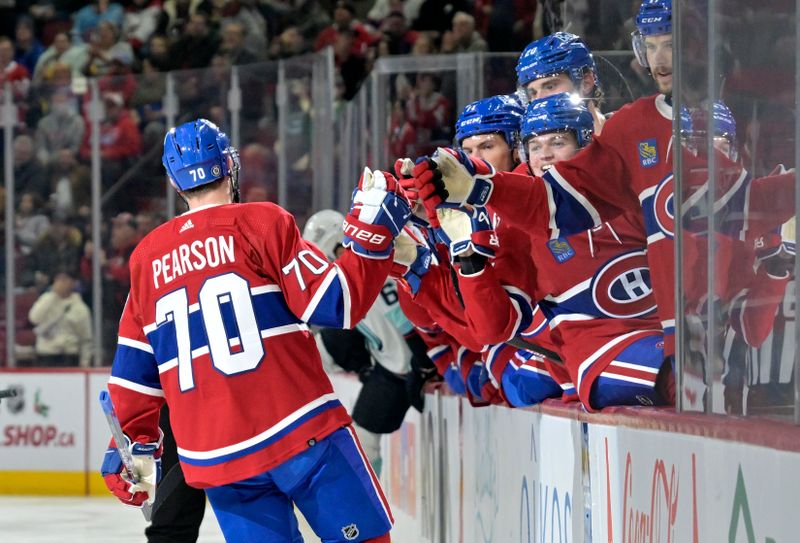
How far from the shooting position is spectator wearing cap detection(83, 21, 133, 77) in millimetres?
10164

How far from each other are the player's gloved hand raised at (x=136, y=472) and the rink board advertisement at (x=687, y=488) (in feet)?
3.49

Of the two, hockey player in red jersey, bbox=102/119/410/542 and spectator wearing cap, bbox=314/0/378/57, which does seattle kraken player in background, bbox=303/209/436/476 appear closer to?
hockey player in red jersey, bbox=102/119/410/542

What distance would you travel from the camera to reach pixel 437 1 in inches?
361

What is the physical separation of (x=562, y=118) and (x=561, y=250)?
0.30 metres

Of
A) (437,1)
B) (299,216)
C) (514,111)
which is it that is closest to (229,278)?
(514,111)

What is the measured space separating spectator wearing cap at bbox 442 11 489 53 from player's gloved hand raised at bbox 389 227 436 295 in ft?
16.2

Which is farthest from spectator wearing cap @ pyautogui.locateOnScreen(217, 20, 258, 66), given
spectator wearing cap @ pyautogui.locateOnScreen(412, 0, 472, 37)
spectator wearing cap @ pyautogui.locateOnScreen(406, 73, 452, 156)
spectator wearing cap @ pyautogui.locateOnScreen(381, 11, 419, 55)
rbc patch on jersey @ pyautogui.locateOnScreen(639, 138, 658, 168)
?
rbc patch on jersey @ pyautogui.locateOnScreen(639, 138, 658, 168)

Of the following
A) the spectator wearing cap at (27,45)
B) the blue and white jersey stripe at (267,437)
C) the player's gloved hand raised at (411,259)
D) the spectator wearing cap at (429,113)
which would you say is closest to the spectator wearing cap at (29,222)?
the spectator wearing cap at (27,45)

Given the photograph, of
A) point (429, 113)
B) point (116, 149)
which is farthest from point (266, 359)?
point (116, 149)

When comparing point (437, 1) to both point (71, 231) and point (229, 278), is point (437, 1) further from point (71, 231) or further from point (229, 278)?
point (229, 278)

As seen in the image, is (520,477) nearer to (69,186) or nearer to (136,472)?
(136,472)

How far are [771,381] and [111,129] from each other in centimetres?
679

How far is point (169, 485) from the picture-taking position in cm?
386

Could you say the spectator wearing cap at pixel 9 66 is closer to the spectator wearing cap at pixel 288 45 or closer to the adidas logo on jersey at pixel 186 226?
the spectator wearing cap at pixel 288 45
